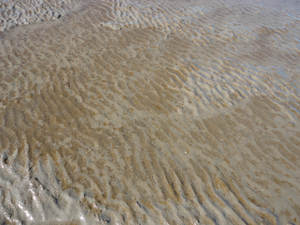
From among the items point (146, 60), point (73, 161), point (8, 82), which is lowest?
point (73, 161)

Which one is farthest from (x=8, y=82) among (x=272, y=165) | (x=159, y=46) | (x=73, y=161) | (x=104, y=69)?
(x=272, y=165)

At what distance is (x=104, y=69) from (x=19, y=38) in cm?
366

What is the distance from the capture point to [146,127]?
396 cm

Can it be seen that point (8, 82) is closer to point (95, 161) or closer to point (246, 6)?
point (95, 161)

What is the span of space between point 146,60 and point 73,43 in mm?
2642

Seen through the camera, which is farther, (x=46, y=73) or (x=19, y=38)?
(x=19, y=38)

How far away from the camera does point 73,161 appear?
3.29 m

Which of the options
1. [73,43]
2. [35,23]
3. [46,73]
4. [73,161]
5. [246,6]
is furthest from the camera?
[246,6]

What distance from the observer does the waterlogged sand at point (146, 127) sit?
284 centimetres

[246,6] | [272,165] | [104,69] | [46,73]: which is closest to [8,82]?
[46,73]

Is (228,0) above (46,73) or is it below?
above

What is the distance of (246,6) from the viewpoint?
34.5 feet

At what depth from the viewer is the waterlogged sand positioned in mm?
2840

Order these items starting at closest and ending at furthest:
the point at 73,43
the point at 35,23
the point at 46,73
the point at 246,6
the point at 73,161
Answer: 1. the point at 73,161
2. the point at 46,73
3. the point at 73,43
4. the point at 35,23
5. the point at 246,6
